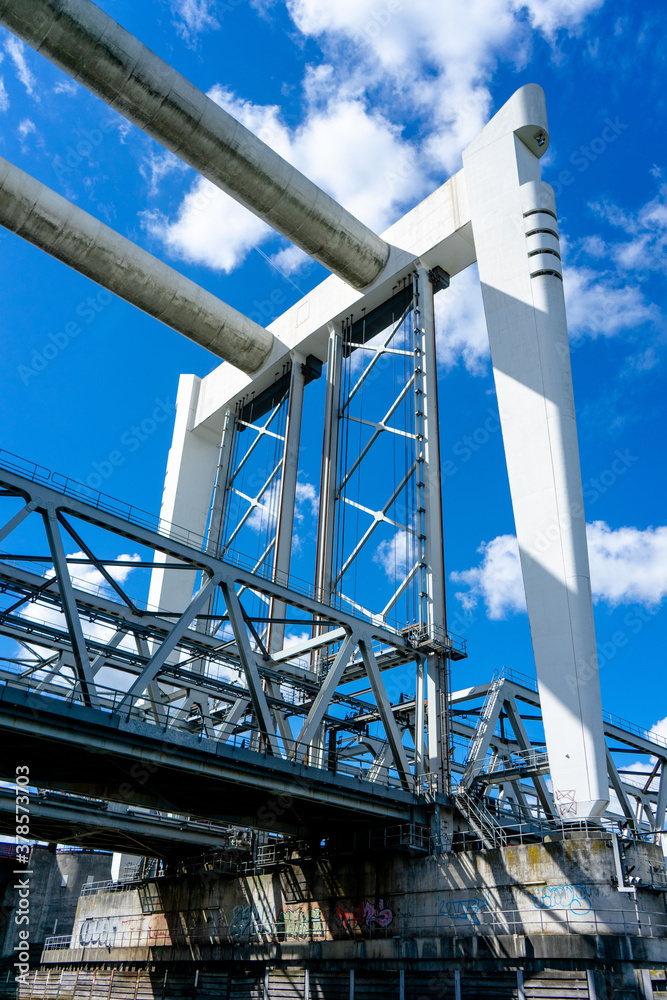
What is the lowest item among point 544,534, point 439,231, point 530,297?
point 544,534

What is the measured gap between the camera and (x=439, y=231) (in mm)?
39688

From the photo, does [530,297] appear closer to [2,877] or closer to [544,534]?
[544,534]

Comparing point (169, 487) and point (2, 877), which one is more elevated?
point (169, 487)

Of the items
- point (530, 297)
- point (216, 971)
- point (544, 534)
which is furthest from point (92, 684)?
point (530, 297)

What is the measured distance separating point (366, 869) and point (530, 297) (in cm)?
2402

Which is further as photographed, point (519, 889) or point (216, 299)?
point (216, 299)

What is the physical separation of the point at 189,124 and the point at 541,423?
20291 mm

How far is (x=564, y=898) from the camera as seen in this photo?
22.7m

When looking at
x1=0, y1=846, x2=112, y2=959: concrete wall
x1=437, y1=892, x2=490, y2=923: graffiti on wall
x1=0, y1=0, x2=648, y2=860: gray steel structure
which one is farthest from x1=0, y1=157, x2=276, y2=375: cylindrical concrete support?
x1=0, y1=846, x2=112, y2=959: concrete wall

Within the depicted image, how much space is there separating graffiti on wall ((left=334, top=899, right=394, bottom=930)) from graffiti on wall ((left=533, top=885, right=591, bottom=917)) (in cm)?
648

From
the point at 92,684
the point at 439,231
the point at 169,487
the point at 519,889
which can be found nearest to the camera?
the point at 92,684

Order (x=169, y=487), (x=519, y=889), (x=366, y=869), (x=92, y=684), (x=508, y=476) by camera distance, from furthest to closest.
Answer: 1. (x=169, y=487)
2. (x=508, y=476)
3. (x=366, y=869)
4. (x=519, y=889)
5. (x=92, y=684)

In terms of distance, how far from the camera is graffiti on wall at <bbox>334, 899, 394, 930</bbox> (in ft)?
90.7

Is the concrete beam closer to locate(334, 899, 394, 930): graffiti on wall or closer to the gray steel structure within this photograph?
the gray steel structure
